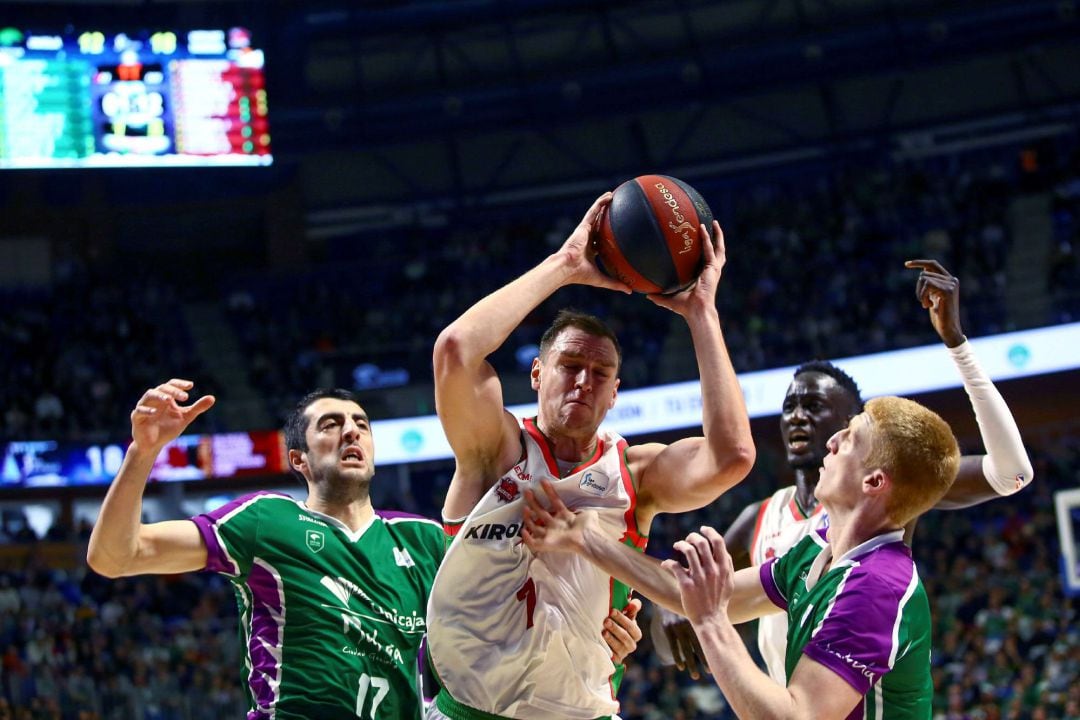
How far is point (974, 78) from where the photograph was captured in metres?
22.1

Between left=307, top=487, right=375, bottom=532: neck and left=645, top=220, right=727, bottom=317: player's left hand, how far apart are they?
1.47 meters

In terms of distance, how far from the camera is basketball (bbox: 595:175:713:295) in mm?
3807

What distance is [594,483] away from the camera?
3787mm

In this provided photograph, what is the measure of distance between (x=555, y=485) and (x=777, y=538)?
210cm

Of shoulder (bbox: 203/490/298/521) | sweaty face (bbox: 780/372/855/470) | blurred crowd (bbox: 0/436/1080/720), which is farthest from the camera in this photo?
blurred crowd (bbox: 0/436/1080/720)

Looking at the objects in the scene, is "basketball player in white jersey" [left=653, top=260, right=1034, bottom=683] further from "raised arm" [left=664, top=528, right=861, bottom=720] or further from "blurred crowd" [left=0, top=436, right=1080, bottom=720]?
"blurred crowd" [left=0, top=436, right=1080, bottom=720]

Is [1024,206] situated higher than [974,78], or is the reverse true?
[974,78]

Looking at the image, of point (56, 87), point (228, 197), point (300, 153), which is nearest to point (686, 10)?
point (300, 153)

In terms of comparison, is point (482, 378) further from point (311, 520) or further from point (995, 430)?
point (995, 430)

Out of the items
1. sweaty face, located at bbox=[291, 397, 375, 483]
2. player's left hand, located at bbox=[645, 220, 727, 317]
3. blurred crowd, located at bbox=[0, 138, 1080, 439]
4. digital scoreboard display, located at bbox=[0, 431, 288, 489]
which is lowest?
sweaty face, located at bbox=[291, 397, 375, 483]

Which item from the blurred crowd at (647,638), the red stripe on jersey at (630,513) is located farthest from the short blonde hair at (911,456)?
the blurred crowd at (647,638)

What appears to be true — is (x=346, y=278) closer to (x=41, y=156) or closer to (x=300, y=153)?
(x=300, y=153)

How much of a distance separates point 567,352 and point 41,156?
1511 centimetres

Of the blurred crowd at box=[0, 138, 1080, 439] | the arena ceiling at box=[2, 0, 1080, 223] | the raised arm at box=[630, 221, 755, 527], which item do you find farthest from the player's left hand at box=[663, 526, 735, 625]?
the arena ceiling at box=[2, 0, 1080, 223]
